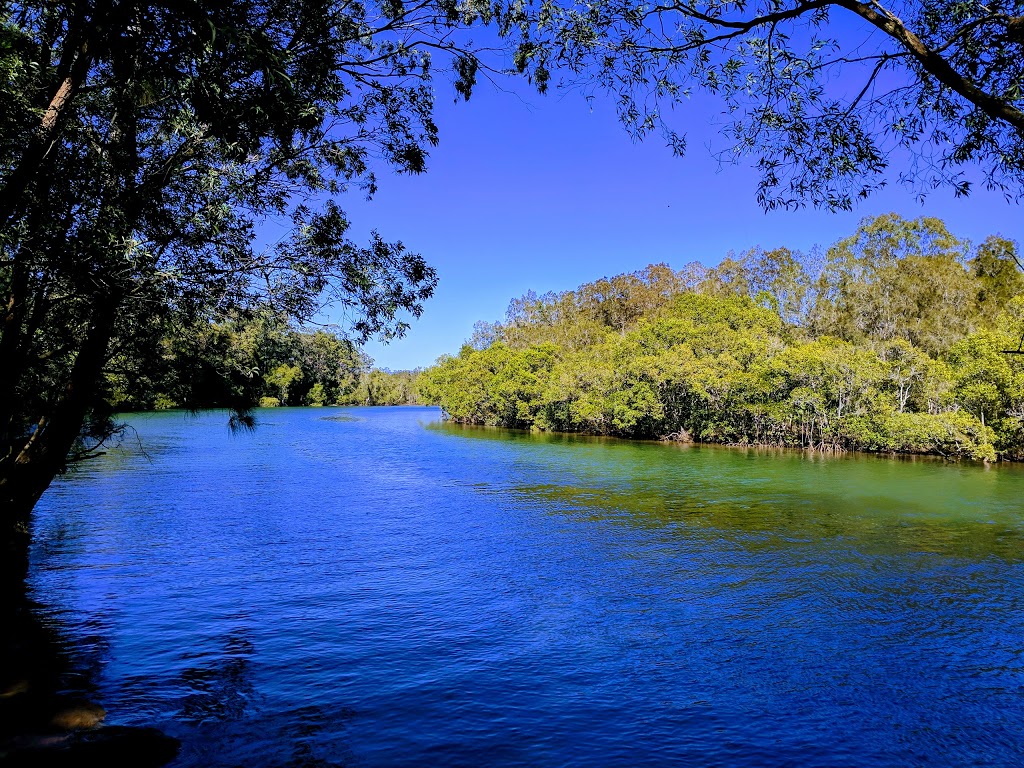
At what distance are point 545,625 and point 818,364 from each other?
1312 inches

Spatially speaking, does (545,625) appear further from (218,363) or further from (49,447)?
(49,447)

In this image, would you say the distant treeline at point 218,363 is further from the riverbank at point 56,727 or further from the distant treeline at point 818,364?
the distant treeline at point 818,364

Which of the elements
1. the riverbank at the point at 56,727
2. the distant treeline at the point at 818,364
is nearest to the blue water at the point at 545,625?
the riverbank at the point at 56,727

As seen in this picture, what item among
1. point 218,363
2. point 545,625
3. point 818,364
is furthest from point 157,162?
point 818,364

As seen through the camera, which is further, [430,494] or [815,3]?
[430,494]

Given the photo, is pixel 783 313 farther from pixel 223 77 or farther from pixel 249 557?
pixel 223 77

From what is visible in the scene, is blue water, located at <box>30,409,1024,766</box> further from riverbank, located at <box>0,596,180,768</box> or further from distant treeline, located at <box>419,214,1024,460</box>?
distant treeline, located at <box>419,214,1024,460</box>

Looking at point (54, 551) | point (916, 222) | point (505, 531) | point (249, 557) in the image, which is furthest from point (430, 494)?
point (916, 222)

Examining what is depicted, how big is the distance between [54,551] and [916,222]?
59.6 meters

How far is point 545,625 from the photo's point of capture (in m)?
9.79

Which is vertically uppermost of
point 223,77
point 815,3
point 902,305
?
point 902,305

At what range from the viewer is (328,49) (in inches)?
266

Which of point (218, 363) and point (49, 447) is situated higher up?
point (218, 363)

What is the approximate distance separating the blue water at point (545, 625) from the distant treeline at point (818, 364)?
14.9 m
